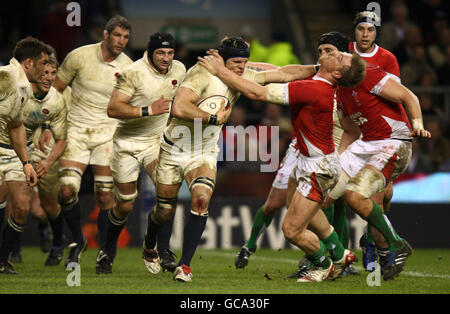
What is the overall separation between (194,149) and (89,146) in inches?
76.7

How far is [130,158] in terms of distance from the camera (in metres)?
10.2

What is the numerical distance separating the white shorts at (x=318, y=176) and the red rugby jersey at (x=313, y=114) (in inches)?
A: 2.5

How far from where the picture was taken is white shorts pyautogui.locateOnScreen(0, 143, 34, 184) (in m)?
9.99

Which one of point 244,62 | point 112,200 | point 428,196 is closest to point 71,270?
point 112,200

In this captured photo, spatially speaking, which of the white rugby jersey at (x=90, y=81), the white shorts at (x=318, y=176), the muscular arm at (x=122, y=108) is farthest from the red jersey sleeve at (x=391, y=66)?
the white rugby jersey at (x=90, y=81)

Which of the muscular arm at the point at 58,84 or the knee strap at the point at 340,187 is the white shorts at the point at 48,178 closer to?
the muscular arm at the point at 58,84

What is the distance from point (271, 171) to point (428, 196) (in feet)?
7.57

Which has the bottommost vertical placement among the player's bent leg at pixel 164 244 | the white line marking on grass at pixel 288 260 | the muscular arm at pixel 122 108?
the white line marking on grass at pixel 288 260

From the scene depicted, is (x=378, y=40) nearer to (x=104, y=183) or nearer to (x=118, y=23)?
(x=118, y=23)

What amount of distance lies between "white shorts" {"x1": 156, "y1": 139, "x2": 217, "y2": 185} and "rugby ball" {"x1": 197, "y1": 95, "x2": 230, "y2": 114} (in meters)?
0.49

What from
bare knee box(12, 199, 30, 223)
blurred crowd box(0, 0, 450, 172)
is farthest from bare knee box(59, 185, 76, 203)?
blurred crowd box(0, 0, 450, 172)

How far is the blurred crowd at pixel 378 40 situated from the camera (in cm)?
1484

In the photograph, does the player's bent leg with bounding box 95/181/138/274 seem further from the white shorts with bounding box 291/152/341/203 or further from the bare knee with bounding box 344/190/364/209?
the bare knee with bounding box 344/190/364/209

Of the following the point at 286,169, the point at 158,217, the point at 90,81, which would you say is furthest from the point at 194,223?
the point at 90,81
